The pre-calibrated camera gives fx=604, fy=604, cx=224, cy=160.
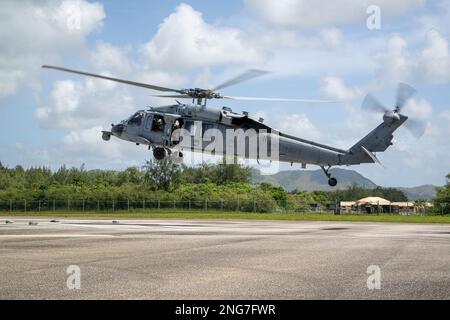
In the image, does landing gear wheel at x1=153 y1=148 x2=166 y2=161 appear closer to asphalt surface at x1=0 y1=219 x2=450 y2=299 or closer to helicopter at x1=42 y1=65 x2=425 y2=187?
helicopter at x1=42 y1=65 x2=425 y2=187

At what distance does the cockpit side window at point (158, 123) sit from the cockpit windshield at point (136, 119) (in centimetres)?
109

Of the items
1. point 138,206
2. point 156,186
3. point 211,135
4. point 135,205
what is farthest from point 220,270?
point 156,186

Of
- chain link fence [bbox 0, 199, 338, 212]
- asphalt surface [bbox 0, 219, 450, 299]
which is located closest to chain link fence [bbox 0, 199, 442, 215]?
chain link fence [bbox 0, 199, 338, 212]

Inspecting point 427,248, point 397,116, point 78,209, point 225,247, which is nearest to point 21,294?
point 225,247

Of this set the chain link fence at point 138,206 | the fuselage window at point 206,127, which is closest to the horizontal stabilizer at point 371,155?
the fuselage window at point 206,127

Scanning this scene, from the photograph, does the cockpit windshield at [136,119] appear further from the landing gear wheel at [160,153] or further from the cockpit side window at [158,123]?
the landing gear wheel at [160,153]

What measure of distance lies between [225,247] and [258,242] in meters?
2.61

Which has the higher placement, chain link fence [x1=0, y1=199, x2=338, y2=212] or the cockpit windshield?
the cockpit windshield

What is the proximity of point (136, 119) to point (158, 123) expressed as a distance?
1837 millimetres

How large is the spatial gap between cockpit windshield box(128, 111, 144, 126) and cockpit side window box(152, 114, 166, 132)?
3.57ft

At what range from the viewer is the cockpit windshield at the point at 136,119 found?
40.1 metres

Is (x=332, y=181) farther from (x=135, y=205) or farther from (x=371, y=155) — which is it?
(x=135, y=205)

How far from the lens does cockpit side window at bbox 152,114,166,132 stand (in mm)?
39281
